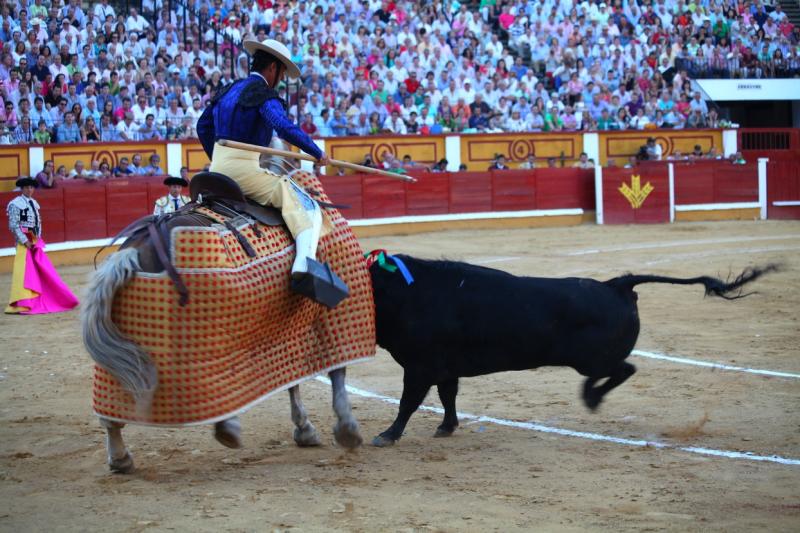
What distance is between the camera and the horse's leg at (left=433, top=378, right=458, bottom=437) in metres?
5.55

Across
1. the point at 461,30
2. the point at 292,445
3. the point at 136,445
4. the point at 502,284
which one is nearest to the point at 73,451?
the point at 136,445

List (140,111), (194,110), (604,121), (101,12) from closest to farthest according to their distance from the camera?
(140,111), (194,110), (101,12), (604,121)

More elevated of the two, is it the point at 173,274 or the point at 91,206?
the point at 91,206

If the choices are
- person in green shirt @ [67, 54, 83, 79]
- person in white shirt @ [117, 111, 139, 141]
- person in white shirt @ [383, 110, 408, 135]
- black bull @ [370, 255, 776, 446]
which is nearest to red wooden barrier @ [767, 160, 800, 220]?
person in white shirt @ [383, 110, 408, 135]

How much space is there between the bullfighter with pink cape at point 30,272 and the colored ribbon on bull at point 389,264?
5.84m

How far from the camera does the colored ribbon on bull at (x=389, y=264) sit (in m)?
5.37

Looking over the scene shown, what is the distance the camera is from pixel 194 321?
14.7ft

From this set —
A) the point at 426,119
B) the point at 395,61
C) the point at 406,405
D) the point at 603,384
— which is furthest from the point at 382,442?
the point at 395,61

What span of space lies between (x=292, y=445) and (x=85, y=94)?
10.5 meters

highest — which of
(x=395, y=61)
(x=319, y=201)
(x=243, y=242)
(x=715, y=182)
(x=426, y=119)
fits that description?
(x=395, y=61)

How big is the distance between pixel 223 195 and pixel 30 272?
6115 mm

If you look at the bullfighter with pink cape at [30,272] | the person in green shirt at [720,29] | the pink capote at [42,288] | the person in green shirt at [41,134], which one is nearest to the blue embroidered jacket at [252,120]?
the bullfighter with pink cape at [30,272]

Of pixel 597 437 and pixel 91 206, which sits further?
pixel 91 206

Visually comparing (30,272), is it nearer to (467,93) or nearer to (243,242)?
(243,242)
